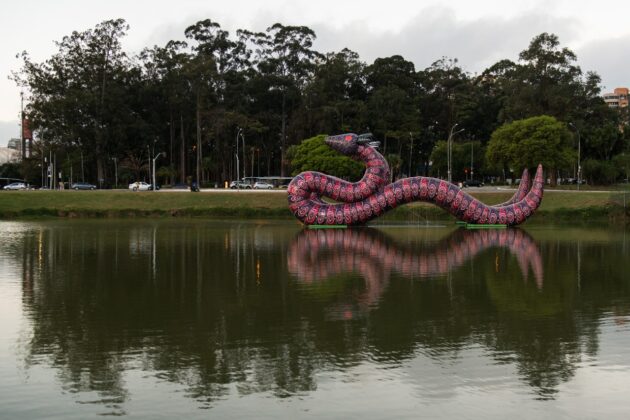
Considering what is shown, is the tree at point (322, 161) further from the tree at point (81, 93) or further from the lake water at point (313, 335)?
the lake water at point (313, 335)

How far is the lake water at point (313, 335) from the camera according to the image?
35.7 ft

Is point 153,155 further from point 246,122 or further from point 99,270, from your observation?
point 99,270

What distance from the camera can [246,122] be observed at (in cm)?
10244

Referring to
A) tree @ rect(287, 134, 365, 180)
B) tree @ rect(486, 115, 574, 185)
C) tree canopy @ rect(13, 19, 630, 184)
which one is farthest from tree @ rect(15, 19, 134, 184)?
tree @ rect(486, 115, 574, 185)

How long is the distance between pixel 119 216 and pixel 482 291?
45.1 meters

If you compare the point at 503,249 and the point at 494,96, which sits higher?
the point at 494,96

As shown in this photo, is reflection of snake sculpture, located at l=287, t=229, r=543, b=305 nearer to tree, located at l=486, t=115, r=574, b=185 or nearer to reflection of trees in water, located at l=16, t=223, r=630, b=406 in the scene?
reflection of trees in water, located at l=16, t=223, r=630, b=406

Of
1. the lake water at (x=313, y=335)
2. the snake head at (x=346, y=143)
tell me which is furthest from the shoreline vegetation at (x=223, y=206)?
the lake water at (x=313, y=335)

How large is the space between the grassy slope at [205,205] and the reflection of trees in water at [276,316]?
3028cm

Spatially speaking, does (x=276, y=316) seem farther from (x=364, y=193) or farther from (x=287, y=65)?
(x=287, y=65)

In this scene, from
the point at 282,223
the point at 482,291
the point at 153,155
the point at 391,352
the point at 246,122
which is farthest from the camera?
the point at 153,155

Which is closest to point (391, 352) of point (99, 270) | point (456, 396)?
point (456, 396)

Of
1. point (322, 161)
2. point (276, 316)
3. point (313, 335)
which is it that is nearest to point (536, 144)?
point (322, 161)

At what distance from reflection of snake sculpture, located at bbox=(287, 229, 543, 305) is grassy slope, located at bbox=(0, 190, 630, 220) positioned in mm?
19038
